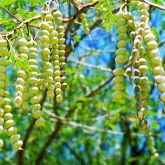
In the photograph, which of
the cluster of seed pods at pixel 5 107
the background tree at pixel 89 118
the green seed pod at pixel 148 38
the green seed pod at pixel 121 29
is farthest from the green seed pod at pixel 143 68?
the background tree at pixel 89 118

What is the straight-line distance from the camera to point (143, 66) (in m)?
1.90

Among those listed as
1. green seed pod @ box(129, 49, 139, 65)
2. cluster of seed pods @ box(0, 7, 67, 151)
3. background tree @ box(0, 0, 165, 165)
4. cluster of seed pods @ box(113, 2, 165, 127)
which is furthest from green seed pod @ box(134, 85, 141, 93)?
background tree @ box(0, 0, 165, 165)

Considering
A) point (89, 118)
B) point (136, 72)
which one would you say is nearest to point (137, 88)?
point (136, 72)

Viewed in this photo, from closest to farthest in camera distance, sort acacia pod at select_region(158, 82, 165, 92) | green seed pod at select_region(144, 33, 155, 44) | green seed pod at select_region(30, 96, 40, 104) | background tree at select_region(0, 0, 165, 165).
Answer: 1. acacia pod at select_region(158, 82, 165, 92)
2. green seed pod at select_region(144, 33, 155, 44)
3. green seed pod at select_region(30, 96, 40, 104)
4. background tree at select_region(0, 0, 165, 165)

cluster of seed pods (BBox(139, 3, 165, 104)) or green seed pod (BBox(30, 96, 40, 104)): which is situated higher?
cluster of seed pods (BBox(139, 3, 165, 104))

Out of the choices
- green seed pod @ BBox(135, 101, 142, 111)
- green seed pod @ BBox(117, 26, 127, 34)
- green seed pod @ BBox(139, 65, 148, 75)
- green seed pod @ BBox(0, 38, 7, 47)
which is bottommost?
green seed pod @ BBox(135, 101, 142, 111)

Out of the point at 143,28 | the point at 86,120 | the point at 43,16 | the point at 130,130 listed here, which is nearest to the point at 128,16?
the point at 143,28

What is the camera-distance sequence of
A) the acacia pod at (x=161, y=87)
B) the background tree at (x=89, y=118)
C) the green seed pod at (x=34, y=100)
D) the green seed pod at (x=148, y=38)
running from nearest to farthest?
1. the acacia pod at (x=161, y=87)
2. the green seed pod at (x=148, y=38)
3. the green seed pod at (x=34, y=100)
4. the background tree at (x=89, y=118)

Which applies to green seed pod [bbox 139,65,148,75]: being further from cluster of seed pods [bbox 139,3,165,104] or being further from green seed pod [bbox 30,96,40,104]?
green seed pod [bbox 30,96,40,104]

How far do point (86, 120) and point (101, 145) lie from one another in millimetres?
2448

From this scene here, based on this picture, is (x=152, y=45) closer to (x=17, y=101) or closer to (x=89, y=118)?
(x=17, y=101)

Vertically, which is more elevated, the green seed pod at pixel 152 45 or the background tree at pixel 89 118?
the green seed pod at pixel 152 45

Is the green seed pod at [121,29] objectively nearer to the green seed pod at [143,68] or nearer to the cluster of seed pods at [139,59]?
the cluster of seed pods at [139,59]

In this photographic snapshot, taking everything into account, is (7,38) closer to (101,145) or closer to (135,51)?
(135,51)
